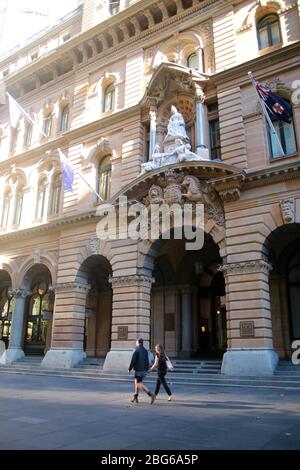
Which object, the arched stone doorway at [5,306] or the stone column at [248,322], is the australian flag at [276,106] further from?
the arched stone doorway at [5,306]

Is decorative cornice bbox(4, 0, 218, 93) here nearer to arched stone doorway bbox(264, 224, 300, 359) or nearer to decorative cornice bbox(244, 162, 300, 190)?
decorative cornice bbox(244, 162, 300, 190)

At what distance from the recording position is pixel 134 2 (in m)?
28.4

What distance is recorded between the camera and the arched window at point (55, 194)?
28708mm

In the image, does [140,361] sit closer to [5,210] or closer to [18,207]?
[18,207]

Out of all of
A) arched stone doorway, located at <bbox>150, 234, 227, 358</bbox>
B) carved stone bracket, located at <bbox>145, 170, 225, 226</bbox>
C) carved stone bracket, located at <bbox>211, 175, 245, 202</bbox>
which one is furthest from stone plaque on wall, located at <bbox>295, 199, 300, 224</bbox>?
arched stone doorway, located at <bbox>150, 234, 227, 358</bbox>

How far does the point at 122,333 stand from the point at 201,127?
12.2 m

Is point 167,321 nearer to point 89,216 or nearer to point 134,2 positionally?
point 89,216

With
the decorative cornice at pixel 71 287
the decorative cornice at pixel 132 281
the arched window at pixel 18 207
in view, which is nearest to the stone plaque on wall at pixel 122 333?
the decorative cornice at pixel 132 281

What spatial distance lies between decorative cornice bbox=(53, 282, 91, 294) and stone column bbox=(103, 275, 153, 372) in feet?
11.0

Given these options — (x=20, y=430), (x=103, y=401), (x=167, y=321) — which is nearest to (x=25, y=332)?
(x=167, y=321)

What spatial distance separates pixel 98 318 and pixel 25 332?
666cm

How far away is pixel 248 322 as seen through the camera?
57.2ft

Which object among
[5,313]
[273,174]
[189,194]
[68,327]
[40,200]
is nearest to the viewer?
[273,174]

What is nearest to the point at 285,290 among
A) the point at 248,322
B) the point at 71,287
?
the point at 248,322
